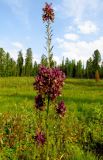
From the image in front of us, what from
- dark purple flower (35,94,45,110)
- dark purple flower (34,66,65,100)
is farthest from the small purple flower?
dark purple flower (34,66,65,100)

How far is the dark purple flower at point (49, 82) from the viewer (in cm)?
480

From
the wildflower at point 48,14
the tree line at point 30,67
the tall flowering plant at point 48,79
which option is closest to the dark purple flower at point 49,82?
the tall flowering plant at point 48,79

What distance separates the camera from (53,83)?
15.9ft

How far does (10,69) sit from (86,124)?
11249cm

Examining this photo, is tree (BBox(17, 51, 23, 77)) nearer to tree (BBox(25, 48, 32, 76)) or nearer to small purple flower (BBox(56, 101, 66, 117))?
tree (BBox(25, 48, 32, 76))

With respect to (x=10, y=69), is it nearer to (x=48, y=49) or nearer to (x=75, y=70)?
(x=75, y=70)

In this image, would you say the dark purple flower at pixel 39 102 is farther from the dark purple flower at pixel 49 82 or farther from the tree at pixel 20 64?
the tree at pixel 20 64

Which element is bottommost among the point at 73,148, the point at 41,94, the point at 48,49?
the point at 73,148

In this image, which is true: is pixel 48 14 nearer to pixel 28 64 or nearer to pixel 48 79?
pixel 48 79

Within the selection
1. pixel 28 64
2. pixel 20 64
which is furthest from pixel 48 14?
pixel 20 64

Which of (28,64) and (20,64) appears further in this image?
(20,64)

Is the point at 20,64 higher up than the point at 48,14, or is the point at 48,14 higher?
the point at 20,64

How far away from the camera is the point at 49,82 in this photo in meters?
4.85

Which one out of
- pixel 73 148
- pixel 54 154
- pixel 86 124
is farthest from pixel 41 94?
pixel 86 124
